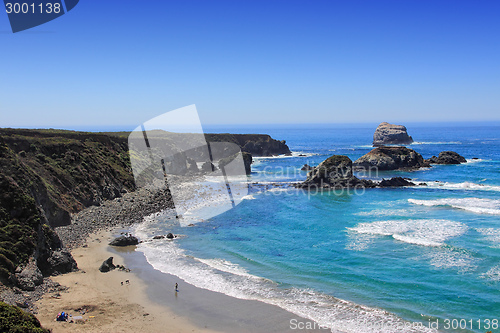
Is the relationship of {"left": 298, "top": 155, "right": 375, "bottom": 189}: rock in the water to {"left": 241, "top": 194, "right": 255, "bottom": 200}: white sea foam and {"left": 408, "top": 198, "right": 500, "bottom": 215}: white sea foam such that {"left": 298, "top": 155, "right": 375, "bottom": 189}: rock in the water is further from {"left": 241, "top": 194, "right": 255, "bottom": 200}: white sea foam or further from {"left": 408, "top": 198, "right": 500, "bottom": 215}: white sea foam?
{"left": 408, "top": 198, "right": 500, "bottom": 215}: white sea foam

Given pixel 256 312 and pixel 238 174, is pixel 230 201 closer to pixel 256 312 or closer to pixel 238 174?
pixel 238 174

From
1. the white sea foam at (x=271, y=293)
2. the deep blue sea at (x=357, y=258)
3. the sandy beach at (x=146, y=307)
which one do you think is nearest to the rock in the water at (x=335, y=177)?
the deep blue sea at (x=357, y=258)

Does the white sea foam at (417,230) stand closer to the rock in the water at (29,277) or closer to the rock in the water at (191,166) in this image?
the rock in the water at (29,277)

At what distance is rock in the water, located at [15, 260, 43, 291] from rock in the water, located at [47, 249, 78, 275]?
1576 mm

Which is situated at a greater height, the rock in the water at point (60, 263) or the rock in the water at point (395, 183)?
the rock in the water at point (60, 263)

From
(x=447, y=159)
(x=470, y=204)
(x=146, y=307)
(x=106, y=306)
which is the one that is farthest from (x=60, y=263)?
(x=447, y=159)

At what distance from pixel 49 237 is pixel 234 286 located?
434 inches

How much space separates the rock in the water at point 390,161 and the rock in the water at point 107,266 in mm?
57925

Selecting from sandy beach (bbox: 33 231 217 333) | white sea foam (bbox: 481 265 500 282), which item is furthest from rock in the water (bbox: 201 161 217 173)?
white sea foam (bbox: 481 265 500 282)

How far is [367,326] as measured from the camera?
15.4 m

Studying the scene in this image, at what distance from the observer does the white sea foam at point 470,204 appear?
35659 millimetres

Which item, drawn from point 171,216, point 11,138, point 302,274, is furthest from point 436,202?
point 11,138

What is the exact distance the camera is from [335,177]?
178 feet

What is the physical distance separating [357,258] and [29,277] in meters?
19.3
